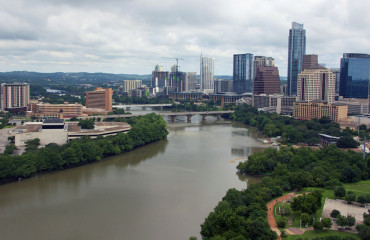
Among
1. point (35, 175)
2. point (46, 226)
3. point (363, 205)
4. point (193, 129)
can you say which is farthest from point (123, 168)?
point (193, 129)

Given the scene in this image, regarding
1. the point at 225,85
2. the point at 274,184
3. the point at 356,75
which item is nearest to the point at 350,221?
the point at 274,184

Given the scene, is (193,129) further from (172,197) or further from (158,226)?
(158,226)

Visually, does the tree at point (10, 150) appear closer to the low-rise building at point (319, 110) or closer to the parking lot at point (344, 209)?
the parking lot at point (344, 209)

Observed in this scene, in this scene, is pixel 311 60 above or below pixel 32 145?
above

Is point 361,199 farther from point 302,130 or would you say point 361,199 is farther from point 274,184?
point 302,130

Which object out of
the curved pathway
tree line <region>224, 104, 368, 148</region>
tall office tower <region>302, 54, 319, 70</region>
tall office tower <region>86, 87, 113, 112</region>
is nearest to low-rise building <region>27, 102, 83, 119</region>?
tall office tower <region>86, 87, 113, 112</region>

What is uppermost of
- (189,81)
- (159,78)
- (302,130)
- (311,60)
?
(311,60)

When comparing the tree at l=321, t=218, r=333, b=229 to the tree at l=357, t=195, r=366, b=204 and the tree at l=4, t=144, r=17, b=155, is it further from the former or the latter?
the tree at l=4, t=144, r=17, b=155
